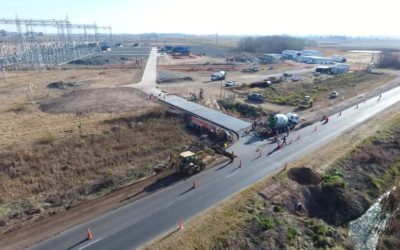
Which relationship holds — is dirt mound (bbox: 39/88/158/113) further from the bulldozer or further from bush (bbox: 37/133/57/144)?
the bulldozer

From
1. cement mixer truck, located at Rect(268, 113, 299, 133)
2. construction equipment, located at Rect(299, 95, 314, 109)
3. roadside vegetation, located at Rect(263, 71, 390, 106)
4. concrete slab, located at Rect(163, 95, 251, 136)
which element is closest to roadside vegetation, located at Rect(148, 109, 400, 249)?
cement mixer truck, located at Rect(268, 113, 299, 133)

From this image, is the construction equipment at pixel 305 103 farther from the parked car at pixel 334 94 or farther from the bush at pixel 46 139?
the bush at pixel 46 139

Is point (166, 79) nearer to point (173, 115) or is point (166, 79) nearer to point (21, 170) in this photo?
point (173, 115)

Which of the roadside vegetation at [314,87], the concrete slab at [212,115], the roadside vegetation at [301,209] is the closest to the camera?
the roadside vegetation at [301,209]

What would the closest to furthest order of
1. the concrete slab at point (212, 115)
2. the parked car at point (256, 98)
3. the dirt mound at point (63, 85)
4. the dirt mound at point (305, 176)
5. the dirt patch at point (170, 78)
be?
the dirt mound at point (305, 176), the concrete slab at point (212, 115), the parked car at point (256, 98), the dirt mound at point (63, 85), the dirt patch at point (170, 78)

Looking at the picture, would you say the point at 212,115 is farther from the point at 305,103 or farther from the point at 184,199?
the point at 184,199

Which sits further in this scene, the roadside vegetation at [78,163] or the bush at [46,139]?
the bush at [46,139]

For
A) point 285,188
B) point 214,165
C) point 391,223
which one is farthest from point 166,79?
point 391,223

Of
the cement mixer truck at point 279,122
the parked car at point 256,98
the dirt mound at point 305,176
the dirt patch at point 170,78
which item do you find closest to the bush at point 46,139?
the cement mixer truck at point 279,122
